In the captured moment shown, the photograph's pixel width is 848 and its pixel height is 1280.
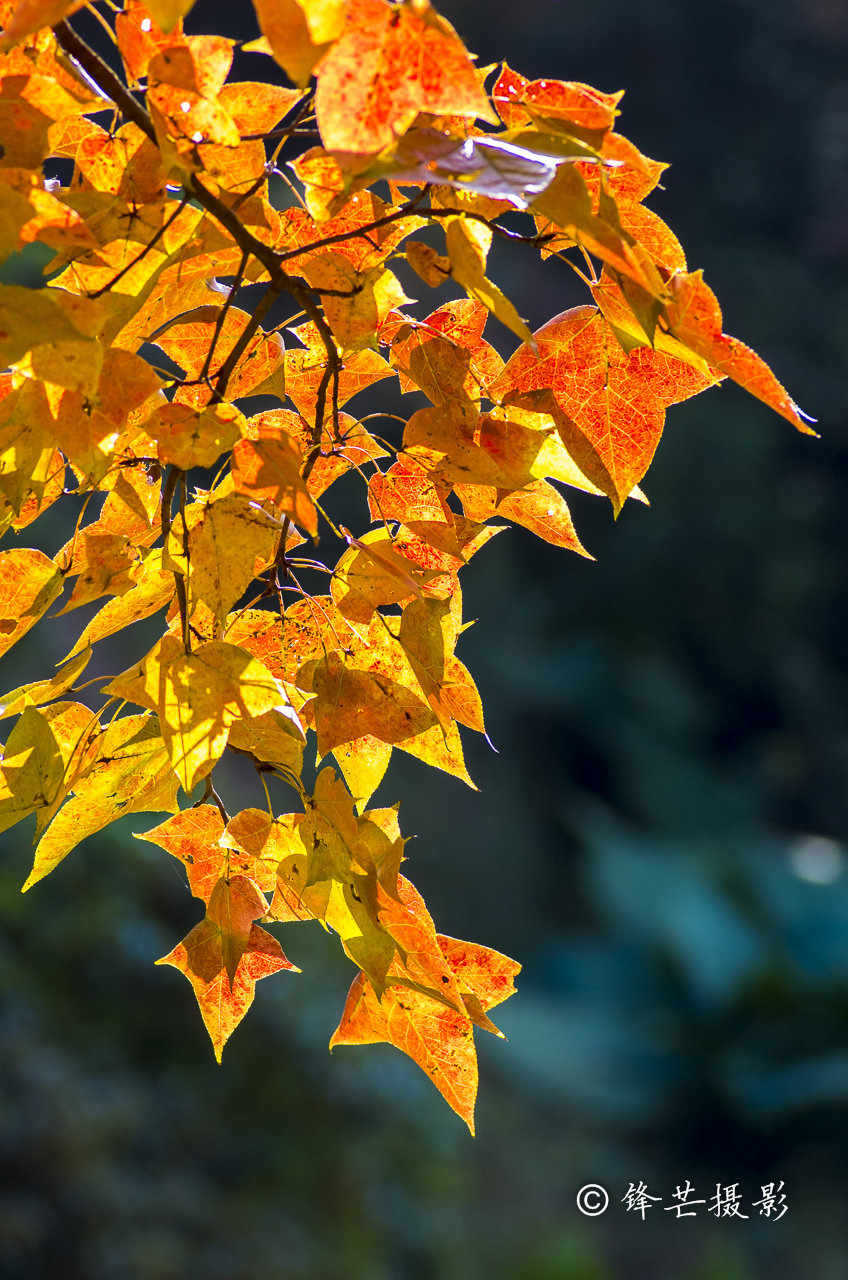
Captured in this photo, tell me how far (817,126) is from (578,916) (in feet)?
10.4

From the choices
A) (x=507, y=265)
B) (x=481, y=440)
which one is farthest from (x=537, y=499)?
(x=507, y=265)

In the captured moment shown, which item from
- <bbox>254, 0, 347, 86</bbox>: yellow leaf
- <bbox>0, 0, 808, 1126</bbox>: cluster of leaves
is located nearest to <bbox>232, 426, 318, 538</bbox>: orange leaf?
<bbox>0, 0, 808, 1126</bbox>: cluster of leaves

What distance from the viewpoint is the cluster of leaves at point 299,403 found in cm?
27

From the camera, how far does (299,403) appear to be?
0.41 meters

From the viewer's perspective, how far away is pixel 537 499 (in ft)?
1.31

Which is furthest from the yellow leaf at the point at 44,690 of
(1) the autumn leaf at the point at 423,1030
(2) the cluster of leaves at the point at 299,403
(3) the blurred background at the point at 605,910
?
Result: (3) the blurred background at the point at 605,910

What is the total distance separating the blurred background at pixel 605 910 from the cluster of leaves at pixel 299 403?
1357 millimetres

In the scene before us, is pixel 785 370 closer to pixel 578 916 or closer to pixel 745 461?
pixel 745 461

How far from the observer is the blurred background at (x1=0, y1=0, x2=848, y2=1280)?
68.2 inches

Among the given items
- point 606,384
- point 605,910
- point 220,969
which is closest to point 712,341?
point 606,384

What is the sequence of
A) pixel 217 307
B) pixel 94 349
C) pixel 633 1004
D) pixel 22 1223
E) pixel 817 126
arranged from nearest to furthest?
pixel 94 349
pixel 217 307
pixel 22 1223
pixel 633 1004
pixel 817 126

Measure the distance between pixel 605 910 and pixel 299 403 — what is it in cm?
290

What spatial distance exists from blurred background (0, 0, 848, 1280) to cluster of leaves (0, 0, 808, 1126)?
1357 millimetres

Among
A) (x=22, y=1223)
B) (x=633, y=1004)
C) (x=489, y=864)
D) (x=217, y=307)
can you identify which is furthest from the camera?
(x=489, y=864)
